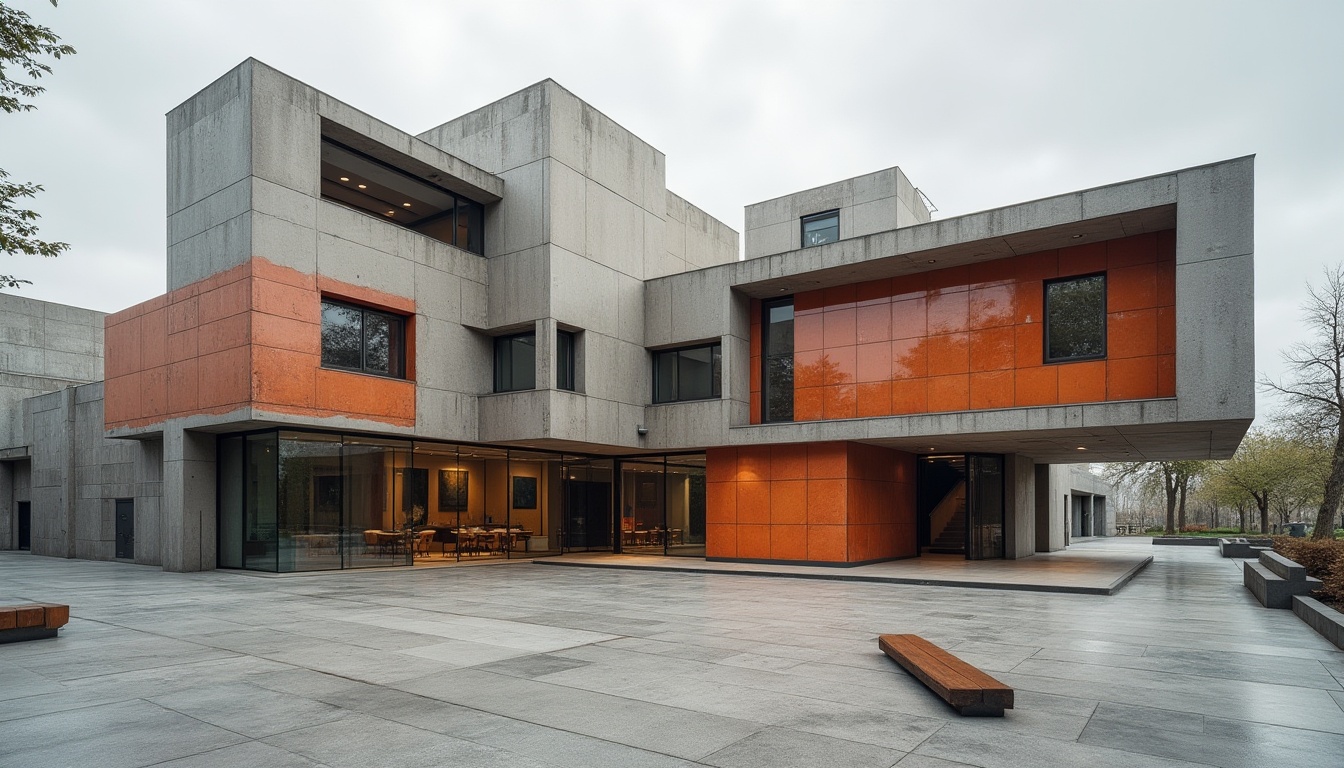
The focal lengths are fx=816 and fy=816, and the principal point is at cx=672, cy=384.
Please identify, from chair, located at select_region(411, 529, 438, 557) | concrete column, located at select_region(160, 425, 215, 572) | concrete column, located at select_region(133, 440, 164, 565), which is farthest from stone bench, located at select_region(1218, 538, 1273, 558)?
concrete column, located at select_region(133, 440, 164, 565)

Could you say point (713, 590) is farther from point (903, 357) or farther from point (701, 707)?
point (701, 707)

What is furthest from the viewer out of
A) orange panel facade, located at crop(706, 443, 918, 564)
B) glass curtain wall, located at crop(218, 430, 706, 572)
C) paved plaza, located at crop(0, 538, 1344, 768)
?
orange panel facade, located at crop(706, 443, 918, 564)

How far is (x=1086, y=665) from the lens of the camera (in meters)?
8.95

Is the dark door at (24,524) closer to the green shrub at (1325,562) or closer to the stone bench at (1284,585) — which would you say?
the stone bench at (1284,585)

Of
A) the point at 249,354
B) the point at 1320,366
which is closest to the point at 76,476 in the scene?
the point at 249,354

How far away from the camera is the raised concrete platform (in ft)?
57.7

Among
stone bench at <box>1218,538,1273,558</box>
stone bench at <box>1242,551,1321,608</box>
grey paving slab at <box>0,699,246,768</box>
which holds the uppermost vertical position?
grey paving slab at <box>0,699,246,768</box>

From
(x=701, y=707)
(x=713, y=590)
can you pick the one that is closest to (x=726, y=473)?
(x=713, y=590)

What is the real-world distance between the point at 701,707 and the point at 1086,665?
4682 mm

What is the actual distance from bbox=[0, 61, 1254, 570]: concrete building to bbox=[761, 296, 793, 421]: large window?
9 cm

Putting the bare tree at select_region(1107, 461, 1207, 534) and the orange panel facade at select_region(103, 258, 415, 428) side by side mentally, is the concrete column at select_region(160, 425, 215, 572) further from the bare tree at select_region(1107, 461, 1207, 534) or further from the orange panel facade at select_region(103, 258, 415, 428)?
the bare tree at select_region(1107, 461, 1207, 534)

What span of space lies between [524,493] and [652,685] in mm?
19870

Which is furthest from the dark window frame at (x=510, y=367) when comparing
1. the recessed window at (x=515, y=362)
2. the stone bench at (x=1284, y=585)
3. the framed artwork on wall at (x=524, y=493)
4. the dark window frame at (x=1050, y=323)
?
the stone bench at (x=1284, y=585)

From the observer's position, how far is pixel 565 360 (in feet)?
79.4
